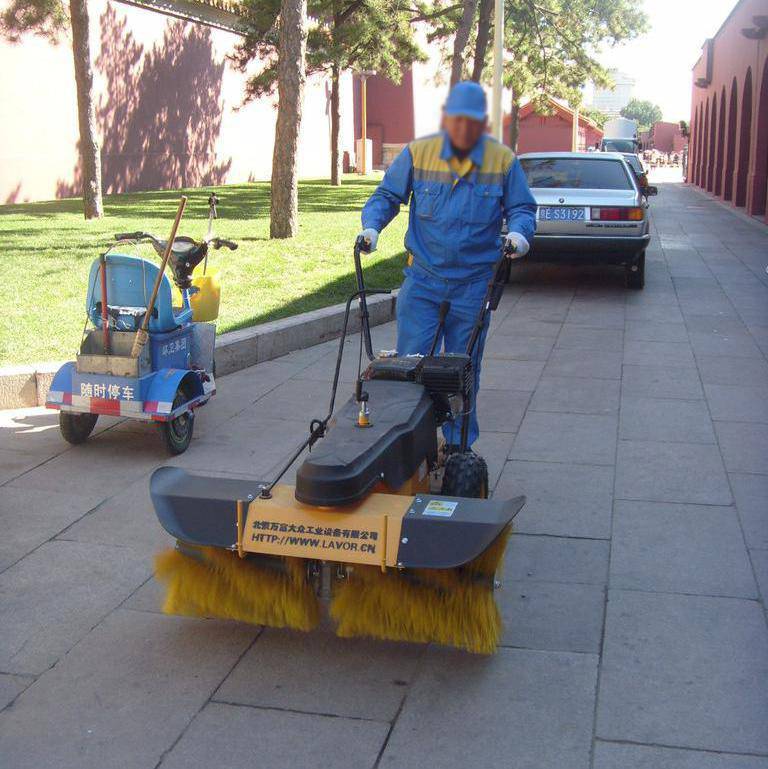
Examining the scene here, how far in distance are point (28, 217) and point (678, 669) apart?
15.6m

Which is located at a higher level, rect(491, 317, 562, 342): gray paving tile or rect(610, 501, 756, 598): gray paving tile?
rect(491, 317, 562, 342): gray paving tile

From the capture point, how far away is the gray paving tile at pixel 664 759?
3061mm

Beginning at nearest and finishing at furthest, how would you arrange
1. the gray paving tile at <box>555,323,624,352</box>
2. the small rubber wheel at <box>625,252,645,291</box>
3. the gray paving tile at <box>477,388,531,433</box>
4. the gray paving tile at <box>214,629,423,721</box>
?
1. the gray paving tile at <box>214,629,423,721</box>
2. the gray paving tile at <box>477,388,531,433</box>
3. the gray paving tile at <box>555,323,624,352</box>
4. the small rubber wheel at <box>625,252,645,291</box>

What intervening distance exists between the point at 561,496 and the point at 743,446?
1497 millimetres

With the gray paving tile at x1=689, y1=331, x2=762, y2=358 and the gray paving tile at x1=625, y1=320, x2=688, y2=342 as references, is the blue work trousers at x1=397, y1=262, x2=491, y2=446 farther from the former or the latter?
the gray paving tile at x1=625, y1=320, x2=688, y2=342

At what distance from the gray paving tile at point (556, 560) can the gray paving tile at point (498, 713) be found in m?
0.68

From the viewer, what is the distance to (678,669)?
142 inches

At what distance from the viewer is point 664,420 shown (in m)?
6.82

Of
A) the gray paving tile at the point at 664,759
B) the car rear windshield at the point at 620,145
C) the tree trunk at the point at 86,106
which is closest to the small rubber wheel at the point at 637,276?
the tree trunk at the point at 86,106

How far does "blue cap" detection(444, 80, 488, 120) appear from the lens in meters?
2.31

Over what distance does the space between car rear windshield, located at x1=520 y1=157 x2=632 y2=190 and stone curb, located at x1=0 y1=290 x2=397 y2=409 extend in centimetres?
324

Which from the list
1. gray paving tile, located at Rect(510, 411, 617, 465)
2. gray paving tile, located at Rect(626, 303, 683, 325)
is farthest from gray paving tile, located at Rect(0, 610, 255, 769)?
gray paving tile, located at Rect(626, 303, 683, 325)

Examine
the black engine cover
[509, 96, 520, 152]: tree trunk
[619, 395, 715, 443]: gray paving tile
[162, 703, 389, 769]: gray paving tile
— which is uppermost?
[509, 96, 520, 152]: tree trunk

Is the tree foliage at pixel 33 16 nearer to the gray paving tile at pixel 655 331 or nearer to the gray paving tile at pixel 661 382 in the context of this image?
the gray paving tile at pixel 655 331
